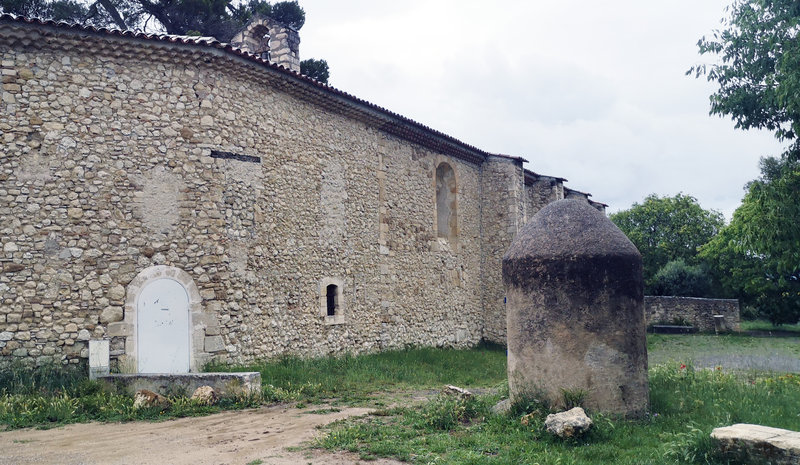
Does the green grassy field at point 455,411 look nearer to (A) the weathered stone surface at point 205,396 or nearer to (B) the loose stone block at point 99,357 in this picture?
(A) the weathered stone surface at point 205,396

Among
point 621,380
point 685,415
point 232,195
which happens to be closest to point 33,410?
point 232,195

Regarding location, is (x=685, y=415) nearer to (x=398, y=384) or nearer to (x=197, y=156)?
(x=398, y=384)

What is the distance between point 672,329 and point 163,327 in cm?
A: 2253

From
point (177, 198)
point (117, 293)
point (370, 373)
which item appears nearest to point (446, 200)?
point (370, 373)

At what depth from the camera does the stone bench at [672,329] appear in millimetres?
26266

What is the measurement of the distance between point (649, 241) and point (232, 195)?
37183mm

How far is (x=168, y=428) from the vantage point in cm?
718

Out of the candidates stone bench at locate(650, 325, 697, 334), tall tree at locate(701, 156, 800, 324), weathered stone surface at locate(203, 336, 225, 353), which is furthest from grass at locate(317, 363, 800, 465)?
stone bench at locate(650, 325, 697, 334)

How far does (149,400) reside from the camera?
319 inches

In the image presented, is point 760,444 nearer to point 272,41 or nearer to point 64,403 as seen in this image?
point 64,403

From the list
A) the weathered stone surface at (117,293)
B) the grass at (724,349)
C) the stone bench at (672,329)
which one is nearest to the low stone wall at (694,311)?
the stone bench at (672,329)

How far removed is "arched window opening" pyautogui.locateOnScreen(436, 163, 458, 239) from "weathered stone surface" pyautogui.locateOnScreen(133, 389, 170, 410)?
1121 centimetres

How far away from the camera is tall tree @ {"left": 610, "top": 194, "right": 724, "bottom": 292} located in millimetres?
40781

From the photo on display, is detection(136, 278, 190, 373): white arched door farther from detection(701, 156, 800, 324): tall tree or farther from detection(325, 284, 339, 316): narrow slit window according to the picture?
detection(701, 156, 800, 324): tall tree
